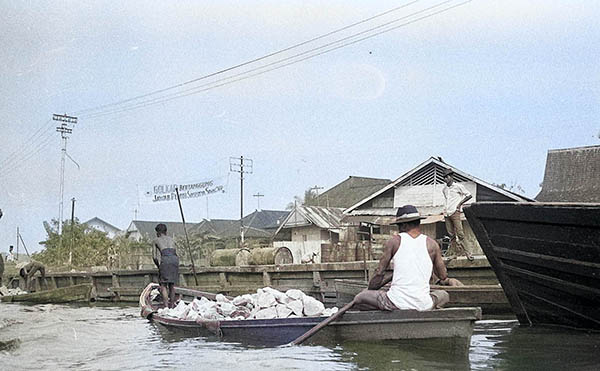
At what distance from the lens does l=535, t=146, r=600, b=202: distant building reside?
22.5m

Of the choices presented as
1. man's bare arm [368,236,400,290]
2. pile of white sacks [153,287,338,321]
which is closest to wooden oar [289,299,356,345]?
man's bare arm [368,236,400,290]

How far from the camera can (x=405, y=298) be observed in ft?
23.5

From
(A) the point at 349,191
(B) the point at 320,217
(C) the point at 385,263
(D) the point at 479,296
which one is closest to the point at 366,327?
(C) the point at 385,263

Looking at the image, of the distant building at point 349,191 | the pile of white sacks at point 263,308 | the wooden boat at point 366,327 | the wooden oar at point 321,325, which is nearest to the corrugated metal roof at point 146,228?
the distant building at point 349,191

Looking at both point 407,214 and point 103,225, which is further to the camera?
point 103,225

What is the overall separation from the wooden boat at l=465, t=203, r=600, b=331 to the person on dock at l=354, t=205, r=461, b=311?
1.86 meters

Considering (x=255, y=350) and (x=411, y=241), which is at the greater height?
(x=411, y=241)

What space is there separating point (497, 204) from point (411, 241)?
2202 millimetres

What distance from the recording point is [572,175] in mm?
23547

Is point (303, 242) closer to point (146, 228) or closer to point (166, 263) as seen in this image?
point (166, 263)

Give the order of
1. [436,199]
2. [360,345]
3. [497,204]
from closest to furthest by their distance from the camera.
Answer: [360,345] → [497,204] → [436,199]

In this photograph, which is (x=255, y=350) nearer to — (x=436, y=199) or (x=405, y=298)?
(x=405, y=298)

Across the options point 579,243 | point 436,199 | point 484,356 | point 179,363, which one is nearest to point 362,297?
point 484,356

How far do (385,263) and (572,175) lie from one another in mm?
18594
